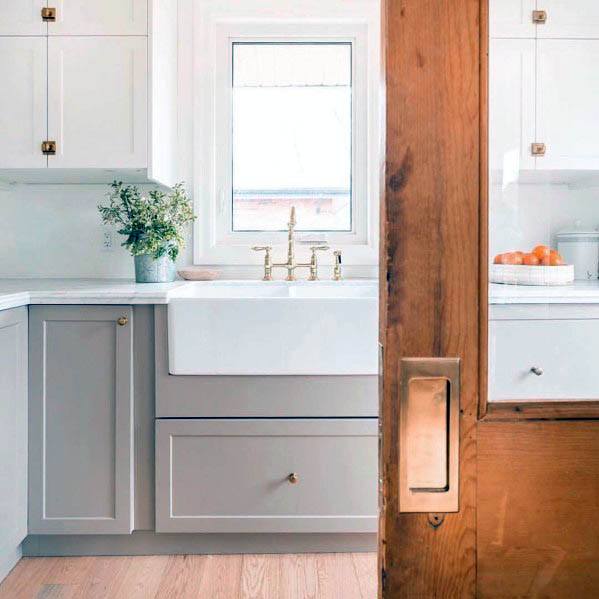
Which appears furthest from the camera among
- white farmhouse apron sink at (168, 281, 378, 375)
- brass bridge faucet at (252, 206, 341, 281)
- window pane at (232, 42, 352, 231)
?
window pane at (232, 42, 352, 231)

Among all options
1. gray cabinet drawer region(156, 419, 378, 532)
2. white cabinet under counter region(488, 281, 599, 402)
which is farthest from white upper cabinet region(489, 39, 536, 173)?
gray cabinet drawer region(156, 419, 378, 532)

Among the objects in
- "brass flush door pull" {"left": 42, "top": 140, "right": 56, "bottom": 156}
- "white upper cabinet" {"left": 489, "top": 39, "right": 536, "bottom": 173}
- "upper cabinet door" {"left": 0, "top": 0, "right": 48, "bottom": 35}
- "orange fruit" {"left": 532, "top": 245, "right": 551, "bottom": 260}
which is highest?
"upper cabinet door" {"left": 0, "top": 0, "right": 48, "bottom": 35}

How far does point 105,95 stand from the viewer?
2135 millimetres

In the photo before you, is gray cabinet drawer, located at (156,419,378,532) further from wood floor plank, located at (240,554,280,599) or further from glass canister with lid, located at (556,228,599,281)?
glass canister with lid, located at (556,228,599,281)

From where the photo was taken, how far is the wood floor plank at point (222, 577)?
1.80 m

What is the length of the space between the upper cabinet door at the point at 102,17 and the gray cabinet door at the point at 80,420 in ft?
3.26

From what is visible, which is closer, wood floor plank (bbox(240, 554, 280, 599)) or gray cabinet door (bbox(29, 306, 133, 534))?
wood floor plank (bbox(240, 554, 280, 599))

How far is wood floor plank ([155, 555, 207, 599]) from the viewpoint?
1793 millimetres

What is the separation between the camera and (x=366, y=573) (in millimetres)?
1913

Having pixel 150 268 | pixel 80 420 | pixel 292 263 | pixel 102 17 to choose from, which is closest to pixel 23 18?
pixel 102 17

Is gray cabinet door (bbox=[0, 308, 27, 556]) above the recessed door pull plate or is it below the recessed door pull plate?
below

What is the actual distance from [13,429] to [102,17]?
4.66 feet

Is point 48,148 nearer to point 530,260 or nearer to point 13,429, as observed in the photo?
point 13,429

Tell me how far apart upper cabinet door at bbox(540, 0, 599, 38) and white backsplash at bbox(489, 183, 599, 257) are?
0.13m
